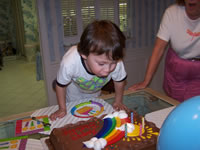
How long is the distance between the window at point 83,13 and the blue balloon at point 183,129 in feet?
7.17

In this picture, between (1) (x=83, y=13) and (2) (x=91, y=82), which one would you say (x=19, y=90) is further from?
(2) (x=91, y=82)

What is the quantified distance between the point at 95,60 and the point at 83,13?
5.65ft

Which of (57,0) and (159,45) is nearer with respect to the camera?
(159,45)

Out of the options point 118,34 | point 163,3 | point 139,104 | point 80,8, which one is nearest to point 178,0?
point 118,34

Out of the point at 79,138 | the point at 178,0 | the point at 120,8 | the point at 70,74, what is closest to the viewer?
the point at 79,138

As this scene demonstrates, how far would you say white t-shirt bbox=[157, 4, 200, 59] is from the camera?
52.2 inches

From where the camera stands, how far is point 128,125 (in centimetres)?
82

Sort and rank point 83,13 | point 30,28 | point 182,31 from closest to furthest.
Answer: point 182,31 < point 83,13 < point 30,28

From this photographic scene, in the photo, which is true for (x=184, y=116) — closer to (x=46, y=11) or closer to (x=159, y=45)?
(x=159, y=45)

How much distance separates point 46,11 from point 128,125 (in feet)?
6.12

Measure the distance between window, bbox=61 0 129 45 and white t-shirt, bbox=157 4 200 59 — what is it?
137cm

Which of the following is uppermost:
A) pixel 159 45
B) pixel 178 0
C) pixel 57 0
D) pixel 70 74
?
pixel 57 0

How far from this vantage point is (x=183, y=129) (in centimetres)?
44

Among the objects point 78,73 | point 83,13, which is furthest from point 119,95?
point 83,13
